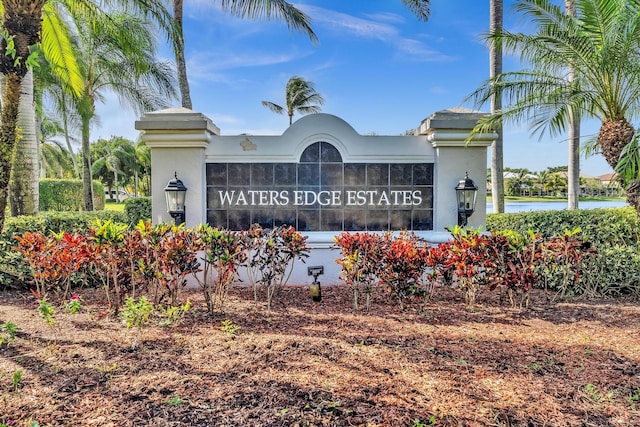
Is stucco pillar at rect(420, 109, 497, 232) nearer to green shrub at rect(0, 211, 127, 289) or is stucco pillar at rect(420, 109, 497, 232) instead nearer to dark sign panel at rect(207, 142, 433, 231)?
dark sign panel at rect(207, 142, 433, 231)

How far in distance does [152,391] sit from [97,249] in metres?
2.23

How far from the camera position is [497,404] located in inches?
105

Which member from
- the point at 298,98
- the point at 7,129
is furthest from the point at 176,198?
the point at 298,98

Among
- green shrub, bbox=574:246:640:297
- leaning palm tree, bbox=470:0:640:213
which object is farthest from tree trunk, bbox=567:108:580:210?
green shrub, bbox=574:246:640:297

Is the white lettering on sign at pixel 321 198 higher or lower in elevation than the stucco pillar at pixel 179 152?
lower

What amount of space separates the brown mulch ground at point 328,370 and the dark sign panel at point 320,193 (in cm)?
233

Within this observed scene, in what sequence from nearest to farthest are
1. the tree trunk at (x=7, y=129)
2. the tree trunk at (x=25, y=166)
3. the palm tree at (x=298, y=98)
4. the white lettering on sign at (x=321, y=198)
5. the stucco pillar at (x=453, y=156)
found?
the tree trunk at (x=7, y=129), the stucco pillar at (x=453, y=156), the white lettering on sign at (x=321, y=198), the tree trunk at (x=25, y=166), the palm tree at (x=298, y=98)

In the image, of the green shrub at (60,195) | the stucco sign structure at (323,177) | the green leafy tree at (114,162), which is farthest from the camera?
the green leafy tree at (114,162)

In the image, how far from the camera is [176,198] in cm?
638

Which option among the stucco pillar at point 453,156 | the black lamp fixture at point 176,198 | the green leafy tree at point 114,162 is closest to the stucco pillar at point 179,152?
the black lamp fixture at point 176,198

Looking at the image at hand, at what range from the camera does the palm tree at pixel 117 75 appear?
13.0 m

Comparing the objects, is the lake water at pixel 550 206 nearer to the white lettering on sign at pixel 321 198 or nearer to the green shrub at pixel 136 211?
the white lettering on sign at pixel 321 198

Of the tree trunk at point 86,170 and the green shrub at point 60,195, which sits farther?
the green shrub at point 60,195

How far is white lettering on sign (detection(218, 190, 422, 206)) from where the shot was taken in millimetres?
6707
